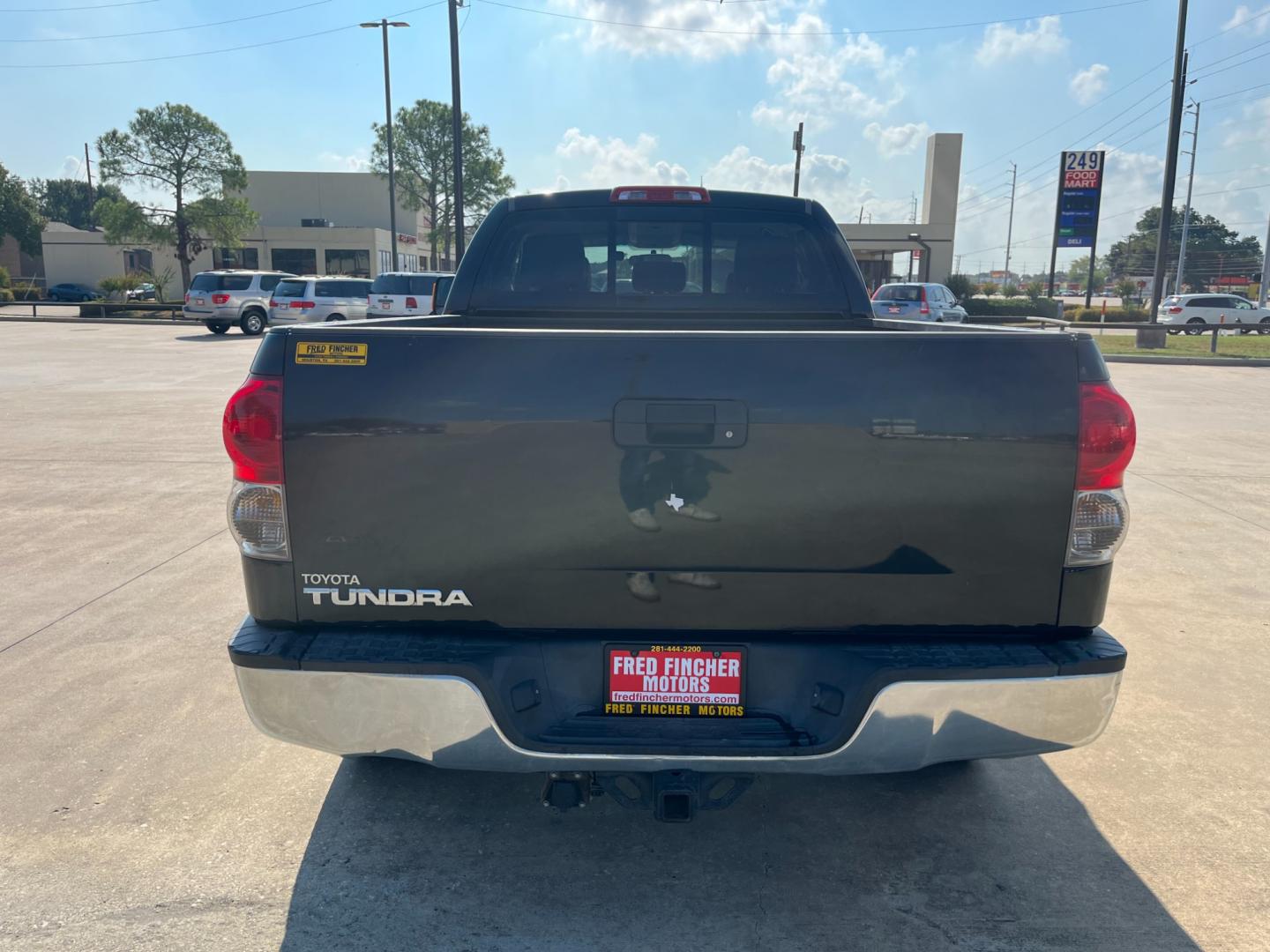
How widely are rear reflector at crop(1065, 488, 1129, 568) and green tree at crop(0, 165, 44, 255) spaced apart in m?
88.0

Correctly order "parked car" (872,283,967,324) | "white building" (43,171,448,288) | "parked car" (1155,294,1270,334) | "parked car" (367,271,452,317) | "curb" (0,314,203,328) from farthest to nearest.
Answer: "white building" (43,171,448,288) < "parked car" (1155,294,1270,334) < "curb" (0,314,203,328) < "parked car" (367,271,452,317) < "parked car" (872,283,967,324)

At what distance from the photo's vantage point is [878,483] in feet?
8.22

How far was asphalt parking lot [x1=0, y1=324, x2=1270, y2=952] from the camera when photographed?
2.77 m

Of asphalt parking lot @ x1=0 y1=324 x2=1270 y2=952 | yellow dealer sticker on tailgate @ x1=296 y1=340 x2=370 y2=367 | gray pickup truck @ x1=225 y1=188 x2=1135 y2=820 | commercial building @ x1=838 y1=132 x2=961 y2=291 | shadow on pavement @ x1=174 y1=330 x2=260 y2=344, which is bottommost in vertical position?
asphalt parking lot @ x1=0 y1=324 x2=1270 y2=952

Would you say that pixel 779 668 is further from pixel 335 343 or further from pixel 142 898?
pixel 142 898

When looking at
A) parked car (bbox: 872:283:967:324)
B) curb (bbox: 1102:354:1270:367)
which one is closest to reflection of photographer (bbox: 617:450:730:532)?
parked car (bbox: 872:283:967:324)

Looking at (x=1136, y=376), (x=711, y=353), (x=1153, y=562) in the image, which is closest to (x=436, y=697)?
(x=711, y=353)

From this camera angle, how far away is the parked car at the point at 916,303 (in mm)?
26578

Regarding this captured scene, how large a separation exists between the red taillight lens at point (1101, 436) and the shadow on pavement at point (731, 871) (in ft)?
4.35

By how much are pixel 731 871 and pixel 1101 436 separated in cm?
172

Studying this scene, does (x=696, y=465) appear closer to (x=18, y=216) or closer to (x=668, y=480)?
(x=668, y=480)

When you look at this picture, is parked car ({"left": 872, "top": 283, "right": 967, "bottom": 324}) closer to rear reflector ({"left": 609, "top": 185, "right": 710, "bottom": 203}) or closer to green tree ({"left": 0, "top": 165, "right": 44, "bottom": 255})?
rear reflector ({"left": 609, "top": 185, "right": 710, "bottom": 203})

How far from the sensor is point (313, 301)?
28.8 meters

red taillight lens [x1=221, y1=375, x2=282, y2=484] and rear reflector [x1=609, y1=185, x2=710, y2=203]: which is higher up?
rear reflector [x1=609, y1=185, x2=710, y2=203]
